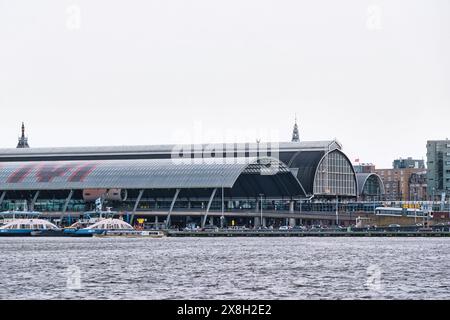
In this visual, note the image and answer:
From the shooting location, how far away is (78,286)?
242 feet

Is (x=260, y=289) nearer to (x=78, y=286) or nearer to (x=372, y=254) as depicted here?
(x=78, y=286)

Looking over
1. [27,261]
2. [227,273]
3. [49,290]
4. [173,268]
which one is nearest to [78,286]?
[49,290]

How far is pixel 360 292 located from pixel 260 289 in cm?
636

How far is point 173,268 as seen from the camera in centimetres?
9794

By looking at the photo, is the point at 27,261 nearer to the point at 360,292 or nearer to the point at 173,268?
the point at 173,268

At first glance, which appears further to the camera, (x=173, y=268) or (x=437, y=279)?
(x=173, y=268)

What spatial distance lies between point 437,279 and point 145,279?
21.1 meters

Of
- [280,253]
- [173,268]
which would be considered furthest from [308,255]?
[173,268]
